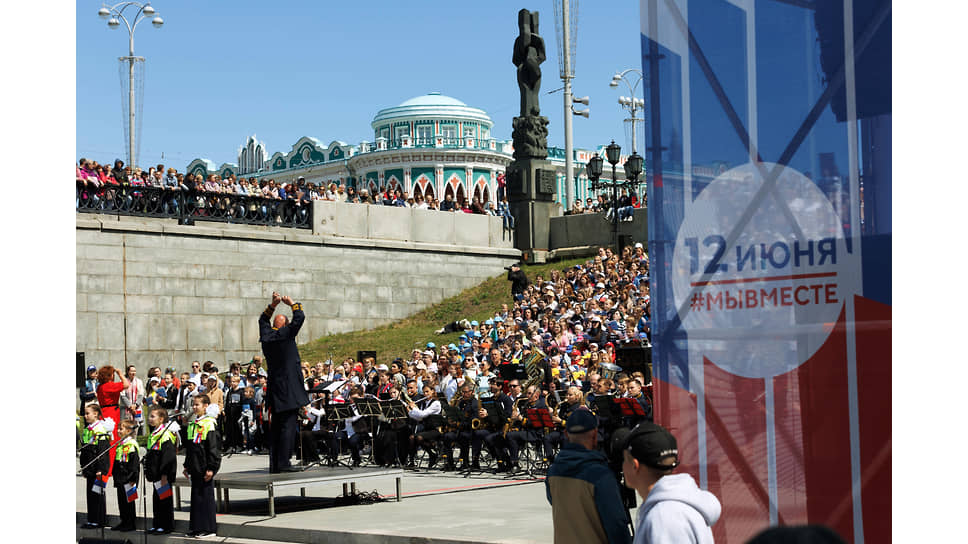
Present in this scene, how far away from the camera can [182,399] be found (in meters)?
23.4

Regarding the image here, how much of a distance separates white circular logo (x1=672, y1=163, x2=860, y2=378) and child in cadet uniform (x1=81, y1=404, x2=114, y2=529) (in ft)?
31.6

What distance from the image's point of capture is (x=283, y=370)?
45.3 ft

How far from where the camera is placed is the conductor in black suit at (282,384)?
540 inches

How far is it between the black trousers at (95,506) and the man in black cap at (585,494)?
9.21 m

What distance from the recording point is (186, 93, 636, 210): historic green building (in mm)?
86250

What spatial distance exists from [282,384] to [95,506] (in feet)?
8.89

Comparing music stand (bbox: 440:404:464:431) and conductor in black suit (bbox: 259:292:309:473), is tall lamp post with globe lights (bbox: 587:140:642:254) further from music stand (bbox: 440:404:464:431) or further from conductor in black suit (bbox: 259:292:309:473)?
conductor in black suit (bbox: 259:292:309:473)

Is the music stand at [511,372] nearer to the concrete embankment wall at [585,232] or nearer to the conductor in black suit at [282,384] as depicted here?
the conductor in black suit at [282,384]

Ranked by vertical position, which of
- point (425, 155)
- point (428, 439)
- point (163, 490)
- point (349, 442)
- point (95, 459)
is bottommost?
point (349, 442)

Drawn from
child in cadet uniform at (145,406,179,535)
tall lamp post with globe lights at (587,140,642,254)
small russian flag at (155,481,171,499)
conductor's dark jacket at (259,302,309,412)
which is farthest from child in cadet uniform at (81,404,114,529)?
tall lamp post with globe lights at (587,140,642,254)

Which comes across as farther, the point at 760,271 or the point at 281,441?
the point at 281,441

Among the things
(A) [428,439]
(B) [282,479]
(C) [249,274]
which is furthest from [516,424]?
(C) [249,274]

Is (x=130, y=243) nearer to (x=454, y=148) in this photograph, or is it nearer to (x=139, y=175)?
(x=139, y=175)

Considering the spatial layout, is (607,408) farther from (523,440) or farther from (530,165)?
(530,165)
